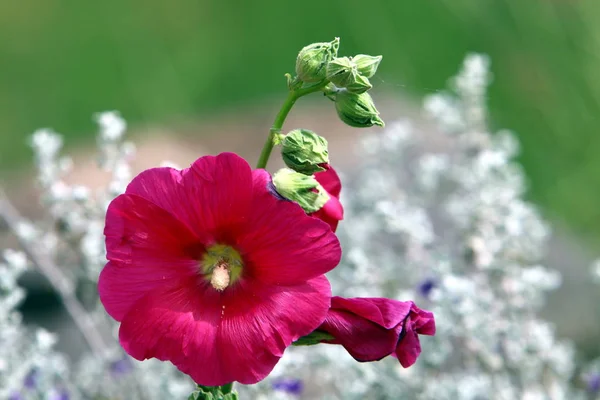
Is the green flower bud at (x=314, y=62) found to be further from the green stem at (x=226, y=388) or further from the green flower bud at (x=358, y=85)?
the green stem at (x=226, y=388)

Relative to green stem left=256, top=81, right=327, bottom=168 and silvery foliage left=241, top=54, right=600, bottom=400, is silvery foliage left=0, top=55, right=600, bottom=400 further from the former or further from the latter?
green stem left=256, top=81, right=327, bottom=168

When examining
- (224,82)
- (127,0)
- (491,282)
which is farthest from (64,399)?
(127,0)

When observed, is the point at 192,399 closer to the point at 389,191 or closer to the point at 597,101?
the point at 389,191

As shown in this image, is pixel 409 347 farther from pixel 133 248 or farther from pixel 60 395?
pixel 60 395

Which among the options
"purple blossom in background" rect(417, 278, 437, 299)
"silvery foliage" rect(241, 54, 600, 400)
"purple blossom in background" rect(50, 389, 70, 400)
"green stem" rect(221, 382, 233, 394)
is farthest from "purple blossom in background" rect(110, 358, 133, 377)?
"green stem" rect(221, 382, 233, 394)

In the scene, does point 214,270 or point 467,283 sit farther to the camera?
point 467,283

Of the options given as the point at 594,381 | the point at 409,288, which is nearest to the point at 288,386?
the point at 409,288
